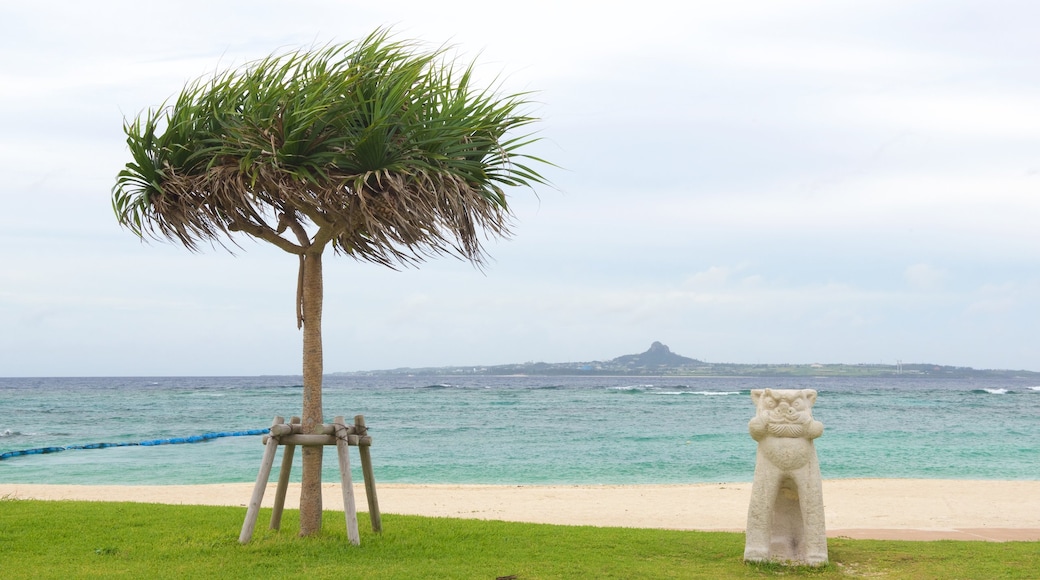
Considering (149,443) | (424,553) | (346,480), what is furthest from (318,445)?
(149,443)

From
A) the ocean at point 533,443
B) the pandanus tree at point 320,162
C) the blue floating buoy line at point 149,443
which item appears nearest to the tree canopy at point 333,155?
the pandanus tree at point 320,162

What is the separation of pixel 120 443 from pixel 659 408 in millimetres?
27166

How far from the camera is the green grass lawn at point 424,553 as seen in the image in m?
6.30

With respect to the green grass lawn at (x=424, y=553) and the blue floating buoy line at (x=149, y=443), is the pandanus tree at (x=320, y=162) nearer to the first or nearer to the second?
the green grass lawn at (x=424, y=553)

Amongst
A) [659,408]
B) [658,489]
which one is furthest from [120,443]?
[659,408]

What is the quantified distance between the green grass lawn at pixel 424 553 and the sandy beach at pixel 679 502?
216 cm

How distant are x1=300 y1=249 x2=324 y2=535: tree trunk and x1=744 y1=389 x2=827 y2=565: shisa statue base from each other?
3.40 meters

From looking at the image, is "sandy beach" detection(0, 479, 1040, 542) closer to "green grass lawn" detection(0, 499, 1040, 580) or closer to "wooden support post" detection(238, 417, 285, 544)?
"green grass lawn" detection(0, 499, 1040, 580)

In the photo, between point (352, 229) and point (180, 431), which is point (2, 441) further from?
point (352, 229)

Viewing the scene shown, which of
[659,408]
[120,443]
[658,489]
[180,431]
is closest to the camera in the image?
[658,489]

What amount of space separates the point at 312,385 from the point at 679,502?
27.3ft

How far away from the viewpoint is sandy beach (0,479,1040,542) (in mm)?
11422

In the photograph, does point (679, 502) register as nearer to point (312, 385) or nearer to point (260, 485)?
point (312, 385)

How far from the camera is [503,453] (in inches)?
969
